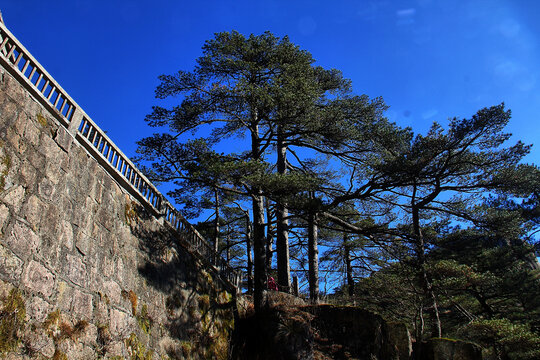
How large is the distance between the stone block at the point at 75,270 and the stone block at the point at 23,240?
2.08 ft

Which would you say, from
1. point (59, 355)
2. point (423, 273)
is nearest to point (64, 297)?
point (59, 355)

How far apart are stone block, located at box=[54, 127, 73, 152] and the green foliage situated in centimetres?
240

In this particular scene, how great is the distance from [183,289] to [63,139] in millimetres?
4521

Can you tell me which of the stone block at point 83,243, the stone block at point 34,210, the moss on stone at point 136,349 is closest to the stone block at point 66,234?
the stone block at point 83,243

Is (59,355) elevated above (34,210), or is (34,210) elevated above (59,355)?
(34,210)

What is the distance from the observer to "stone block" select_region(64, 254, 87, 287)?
5793mm

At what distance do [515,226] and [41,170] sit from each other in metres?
12.2

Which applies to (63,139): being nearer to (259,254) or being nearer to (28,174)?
→ (28,174)

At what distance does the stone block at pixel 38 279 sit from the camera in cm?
503

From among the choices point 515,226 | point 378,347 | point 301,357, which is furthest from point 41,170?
point 515,226

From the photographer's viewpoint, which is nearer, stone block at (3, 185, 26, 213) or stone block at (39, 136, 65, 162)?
stone block at (3, 185, 26, 213)

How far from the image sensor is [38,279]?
17.0 ft

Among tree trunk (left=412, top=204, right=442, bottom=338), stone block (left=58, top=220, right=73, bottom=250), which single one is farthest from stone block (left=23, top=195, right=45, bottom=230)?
tree trunk (left=412, top=204, right=442, bottom=338)

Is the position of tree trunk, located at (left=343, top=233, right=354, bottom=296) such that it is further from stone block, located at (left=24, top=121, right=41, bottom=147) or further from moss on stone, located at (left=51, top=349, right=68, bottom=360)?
stone block, located at (left=24, top=121, right=41, bottom=147)
